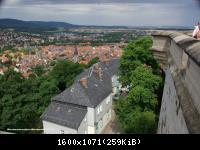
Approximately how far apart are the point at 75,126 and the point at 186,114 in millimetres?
11520

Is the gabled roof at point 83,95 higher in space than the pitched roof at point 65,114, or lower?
higher

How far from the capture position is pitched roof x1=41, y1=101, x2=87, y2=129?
14.2 meters

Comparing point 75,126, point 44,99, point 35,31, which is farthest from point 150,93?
point 35,31

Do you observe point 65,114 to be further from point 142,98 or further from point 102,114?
point 142,98

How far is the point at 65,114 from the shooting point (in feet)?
48.2

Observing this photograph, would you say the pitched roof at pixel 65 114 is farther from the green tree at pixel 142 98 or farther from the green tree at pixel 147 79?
the green tree at pixel 147 79

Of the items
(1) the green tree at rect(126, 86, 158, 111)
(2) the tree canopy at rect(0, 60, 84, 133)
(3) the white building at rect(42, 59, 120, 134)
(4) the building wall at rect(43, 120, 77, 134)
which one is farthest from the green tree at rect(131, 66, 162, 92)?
(2) the tree canopy at rect(0, 60, 84, 133)

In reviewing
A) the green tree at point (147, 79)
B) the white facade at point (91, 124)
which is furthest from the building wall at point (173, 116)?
the white facade at point (91, 124)

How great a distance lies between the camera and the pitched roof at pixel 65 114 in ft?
46.7

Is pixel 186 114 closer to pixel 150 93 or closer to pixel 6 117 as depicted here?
pixel 150 93

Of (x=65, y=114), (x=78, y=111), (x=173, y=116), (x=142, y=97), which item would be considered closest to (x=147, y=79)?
(x=142, y=97)

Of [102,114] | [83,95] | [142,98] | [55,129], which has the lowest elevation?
[55,129]
